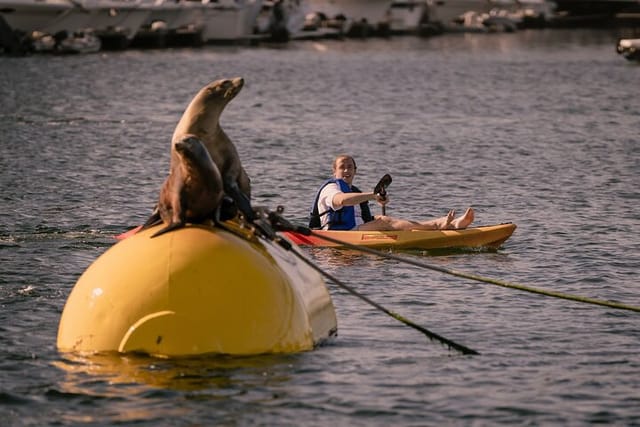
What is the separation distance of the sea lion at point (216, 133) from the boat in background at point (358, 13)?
A: 10212 centimetres

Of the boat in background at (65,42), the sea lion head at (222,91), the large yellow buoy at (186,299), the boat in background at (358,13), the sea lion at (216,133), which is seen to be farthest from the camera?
the boat in background at (358,13)

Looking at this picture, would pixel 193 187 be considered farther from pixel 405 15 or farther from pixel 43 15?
pixel 405 15

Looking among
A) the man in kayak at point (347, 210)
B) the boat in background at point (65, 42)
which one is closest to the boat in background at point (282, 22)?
the boat in background at point (65, 42)

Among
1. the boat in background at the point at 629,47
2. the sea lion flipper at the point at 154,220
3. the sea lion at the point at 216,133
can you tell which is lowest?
the boat in background at the point at 629,47

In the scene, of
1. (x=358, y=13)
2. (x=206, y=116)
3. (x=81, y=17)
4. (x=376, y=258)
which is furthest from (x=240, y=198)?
(x=358, y=13)

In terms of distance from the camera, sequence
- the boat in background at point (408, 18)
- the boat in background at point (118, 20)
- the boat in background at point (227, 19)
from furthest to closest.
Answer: the boat in background at point (408, 18)
the boat in background at point (227, 19)
the boat in background at point (118, 20)

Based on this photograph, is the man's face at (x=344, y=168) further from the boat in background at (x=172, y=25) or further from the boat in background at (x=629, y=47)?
the boat in background at (x=172, y=25)

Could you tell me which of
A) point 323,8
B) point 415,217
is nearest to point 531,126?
point 415,217

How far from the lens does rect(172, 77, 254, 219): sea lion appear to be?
14172 millimetres

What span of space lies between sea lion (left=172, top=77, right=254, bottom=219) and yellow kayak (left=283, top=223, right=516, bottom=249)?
A: 702 centimetres

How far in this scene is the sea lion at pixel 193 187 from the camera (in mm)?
13484

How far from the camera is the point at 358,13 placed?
4675 inches

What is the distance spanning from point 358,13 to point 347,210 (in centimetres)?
9826

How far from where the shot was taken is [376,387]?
13.5 m
